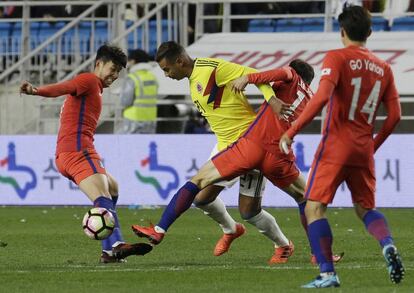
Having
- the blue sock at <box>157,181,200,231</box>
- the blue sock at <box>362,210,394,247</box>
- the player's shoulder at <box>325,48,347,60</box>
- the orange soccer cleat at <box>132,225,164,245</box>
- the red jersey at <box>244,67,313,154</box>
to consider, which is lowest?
the orange soccer cleat at <box>132,225,164,245</box>

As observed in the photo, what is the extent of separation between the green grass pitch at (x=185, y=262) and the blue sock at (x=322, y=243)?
8.7 inches

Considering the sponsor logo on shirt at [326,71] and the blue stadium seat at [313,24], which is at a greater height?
the sponsor logo on shirt at [326,71]

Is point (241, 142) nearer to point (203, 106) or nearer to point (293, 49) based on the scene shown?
point (203, 106)

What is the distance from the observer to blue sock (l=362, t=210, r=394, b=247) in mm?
10031

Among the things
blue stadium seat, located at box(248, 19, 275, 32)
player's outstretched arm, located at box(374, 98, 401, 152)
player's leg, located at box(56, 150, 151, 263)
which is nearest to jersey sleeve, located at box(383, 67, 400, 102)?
player's outstretched arm, located at box(374, 98, 401, 152)

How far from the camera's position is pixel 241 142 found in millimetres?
12227

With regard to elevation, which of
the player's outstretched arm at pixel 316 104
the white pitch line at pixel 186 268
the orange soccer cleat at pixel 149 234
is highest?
the player's outstretched arm at pixel 316 104

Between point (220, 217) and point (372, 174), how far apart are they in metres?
3.28

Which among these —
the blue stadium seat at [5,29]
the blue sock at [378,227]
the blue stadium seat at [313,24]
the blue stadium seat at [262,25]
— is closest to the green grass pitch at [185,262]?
the blue sock at [378,227]

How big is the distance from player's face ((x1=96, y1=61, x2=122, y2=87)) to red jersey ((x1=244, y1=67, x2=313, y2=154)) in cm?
133

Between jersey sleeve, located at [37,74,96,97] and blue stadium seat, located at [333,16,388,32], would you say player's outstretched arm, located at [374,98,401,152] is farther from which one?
blue stadium seat, located at [333,16,388,32]

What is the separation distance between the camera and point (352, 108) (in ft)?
32.6

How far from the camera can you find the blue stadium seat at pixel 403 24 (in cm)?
2702

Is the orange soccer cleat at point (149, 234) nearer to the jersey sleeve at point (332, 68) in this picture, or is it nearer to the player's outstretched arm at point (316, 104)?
the player's outstretched arm at point (316, 104)
